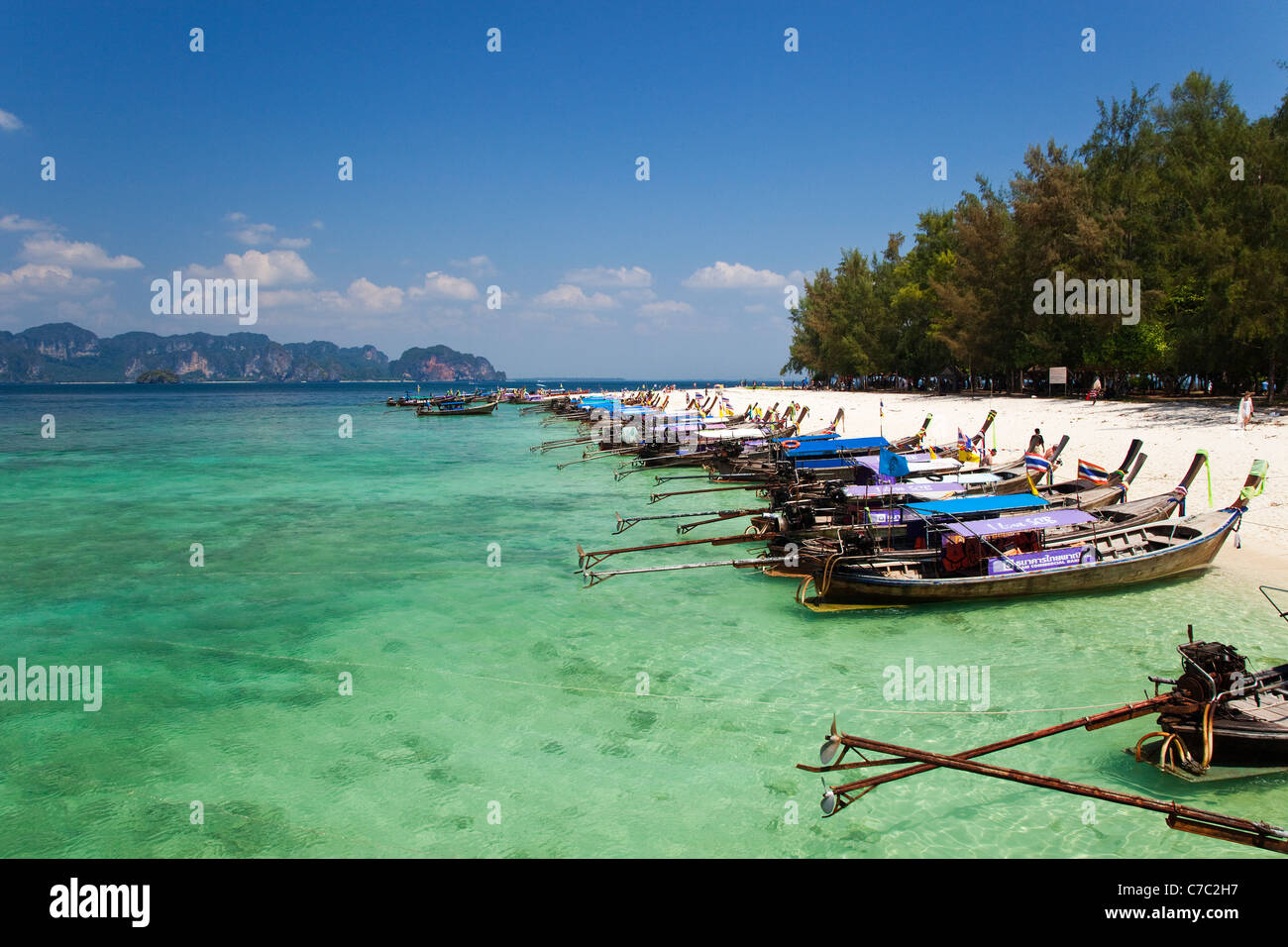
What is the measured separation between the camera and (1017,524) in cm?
1379

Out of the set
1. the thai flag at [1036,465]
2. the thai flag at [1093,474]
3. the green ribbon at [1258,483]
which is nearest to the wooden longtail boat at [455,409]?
the thai flag at [1036,465]

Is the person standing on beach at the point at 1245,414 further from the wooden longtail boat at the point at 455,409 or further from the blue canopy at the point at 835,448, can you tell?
the wooden longtail boat at the point at 455,409

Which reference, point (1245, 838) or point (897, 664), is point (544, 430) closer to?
point (897, 664)

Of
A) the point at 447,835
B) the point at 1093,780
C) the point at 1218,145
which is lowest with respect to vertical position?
the point at 447,835

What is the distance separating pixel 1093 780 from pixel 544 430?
59.4m

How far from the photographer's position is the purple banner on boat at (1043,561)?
13773 mm

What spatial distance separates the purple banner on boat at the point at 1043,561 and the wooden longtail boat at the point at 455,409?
72292 millimetres

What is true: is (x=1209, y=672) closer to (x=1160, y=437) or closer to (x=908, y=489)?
(x=908, y=489)

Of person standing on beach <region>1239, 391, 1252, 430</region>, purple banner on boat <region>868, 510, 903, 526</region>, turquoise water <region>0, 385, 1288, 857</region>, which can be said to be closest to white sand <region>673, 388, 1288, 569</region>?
person standing on beach <region>1239, 391, 1252, 430</region>

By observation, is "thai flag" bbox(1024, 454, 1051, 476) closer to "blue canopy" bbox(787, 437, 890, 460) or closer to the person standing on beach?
"blue canopy" bbox(787, 437, 890, 460)

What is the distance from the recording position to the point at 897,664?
11.9 metres

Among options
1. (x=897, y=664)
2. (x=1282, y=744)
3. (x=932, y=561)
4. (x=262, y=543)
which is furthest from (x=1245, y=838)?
(x=262, y=543)

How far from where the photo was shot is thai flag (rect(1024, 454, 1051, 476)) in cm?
1999
